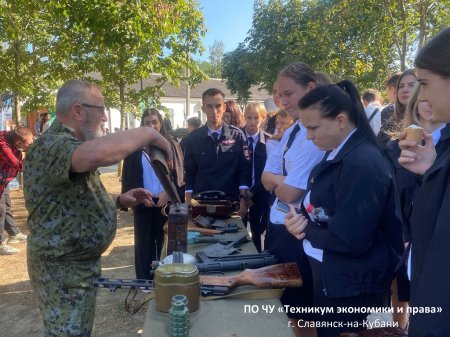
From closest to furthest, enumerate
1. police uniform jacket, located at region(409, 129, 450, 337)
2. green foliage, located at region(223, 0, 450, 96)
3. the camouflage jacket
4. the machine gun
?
police uniform jacket, located at region(409, 129, 450, 337) → the machine gun → the camouflage jacket → green foliage, located at region(223, 0, 450, 96)

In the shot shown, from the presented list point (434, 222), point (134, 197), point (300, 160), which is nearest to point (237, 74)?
point (134, 197)

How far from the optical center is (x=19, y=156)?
6188mm

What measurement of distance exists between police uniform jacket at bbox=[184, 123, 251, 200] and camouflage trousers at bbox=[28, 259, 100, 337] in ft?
6.89

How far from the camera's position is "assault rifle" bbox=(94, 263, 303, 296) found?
204 centimetres

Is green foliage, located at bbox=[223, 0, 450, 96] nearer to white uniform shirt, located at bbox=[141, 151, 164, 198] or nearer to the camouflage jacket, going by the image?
white uniform shirt, located at bbox=[141, 151, 164, 198]

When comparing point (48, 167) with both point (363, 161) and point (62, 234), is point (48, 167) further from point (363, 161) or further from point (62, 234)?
point (363, 161)

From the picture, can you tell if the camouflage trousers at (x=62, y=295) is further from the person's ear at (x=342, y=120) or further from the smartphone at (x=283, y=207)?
the person's ear at (x=342, y=120)

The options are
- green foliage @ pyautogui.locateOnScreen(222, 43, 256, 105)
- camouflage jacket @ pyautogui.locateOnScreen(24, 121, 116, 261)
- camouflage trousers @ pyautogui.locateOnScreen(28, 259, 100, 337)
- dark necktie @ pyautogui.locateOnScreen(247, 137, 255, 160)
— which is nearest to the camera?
camouflage jacket @ pyautogui.locateOnScreen(24, 121, 116, 261)

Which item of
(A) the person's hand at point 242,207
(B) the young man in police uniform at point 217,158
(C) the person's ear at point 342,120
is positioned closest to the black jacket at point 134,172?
(B) the young man in police uniform at point 217,158

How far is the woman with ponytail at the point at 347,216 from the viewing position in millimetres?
1883

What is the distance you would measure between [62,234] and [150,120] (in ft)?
8.10

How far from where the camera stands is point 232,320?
1.92 metres

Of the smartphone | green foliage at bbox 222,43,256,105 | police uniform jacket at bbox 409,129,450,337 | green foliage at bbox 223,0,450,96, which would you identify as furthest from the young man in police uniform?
green foliage at bbox 222,43,256,105

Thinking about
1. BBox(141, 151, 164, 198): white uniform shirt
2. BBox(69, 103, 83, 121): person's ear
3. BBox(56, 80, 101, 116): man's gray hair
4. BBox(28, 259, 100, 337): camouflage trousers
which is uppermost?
BBox(56, 80, 101, 116): man's gray hair
